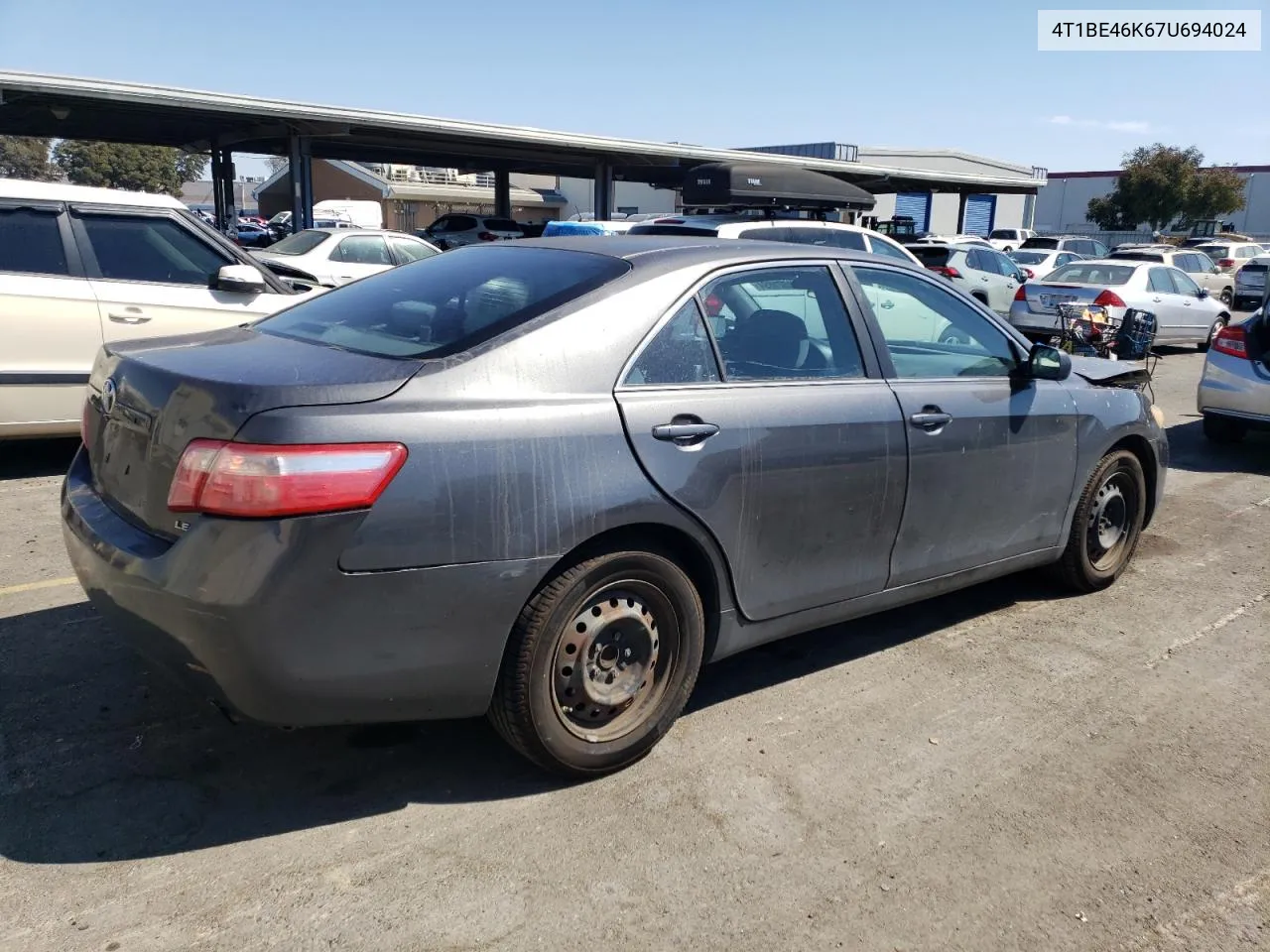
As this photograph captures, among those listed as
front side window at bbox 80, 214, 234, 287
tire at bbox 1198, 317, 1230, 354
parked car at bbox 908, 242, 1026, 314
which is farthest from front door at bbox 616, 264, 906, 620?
tire at bbox 1198, 317, 1230, 354

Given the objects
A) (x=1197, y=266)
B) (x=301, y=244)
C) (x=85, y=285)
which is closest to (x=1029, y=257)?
(x=1197, y=266)

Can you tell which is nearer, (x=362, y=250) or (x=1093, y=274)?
(x=362, y=250)

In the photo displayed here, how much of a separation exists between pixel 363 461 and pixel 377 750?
3.96 feet

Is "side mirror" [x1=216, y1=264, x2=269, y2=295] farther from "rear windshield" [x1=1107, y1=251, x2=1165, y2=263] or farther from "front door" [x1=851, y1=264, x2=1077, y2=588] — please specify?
"rear windshield" [x1=1107, y1=251, x2=1165, y2=263]

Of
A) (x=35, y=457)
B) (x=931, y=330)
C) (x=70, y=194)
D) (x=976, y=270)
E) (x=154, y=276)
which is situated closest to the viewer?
(x=931, y=330)

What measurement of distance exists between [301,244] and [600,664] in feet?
45.8

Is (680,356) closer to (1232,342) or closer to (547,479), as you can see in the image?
(547,479)

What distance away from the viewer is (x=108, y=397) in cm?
323

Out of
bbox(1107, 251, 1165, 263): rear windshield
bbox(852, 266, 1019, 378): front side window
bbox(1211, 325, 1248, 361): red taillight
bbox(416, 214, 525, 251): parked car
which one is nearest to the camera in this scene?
bbox(852, 266, 1019, 378): front side window

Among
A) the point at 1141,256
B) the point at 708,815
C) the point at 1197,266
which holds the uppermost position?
the point at 1141,256

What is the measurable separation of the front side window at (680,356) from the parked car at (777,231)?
743 centimetres

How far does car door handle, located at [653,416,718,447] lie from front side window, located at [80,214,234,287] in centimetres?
475

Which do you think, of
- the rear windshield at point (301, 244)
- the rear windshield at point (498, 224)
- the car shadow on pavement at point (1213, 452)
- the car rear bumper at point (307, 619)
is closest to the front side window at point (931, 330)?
the car rear bumper at point (307, 619)

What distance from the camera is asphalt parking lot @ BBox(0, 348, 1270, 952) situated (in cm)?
263
